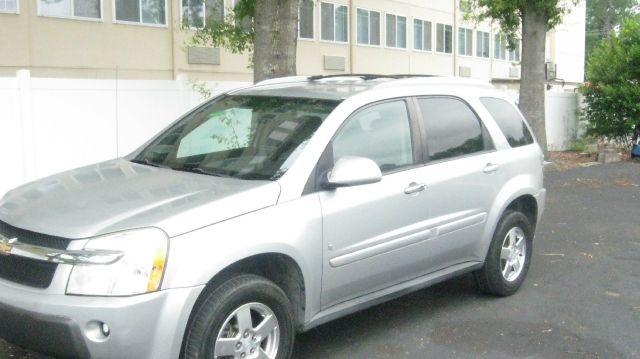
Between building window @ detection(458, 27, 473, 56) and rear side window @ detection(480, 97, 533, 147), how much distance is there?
29840mm

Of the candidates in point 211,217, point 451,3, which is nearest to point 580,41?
point 451,3

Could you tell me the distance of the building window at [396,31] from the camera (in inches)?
1197

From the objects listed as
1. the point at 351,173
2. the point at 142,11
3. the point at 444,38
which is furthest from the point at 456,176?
the point at 444,38

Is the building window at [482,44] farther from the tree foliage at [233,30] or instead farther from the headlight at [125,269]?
the headlight at [125,269]

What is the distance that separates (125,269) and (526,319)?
10.5ft

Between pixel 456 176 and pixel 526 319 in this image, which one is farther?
pixel 526 319

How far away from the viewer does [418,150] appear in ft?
16.8

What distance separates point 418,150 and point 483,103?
3.80 ft

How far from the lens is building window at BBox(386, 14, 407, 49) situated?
30.4 m

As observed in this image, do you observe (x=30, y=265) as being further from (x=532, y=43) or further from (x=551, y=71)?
(x=551, y=71)

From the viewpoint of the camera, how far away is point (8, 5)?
18.2 m

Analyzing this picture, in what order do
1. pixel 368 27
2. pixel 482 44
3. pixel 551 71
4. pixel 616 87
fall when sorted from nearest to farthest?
pixel 616 87 < pixel 368 27 < pixel 482 44 < pixel 551 71

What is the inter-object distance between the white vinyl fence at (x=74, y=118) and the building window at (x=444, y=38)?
23.5 meters

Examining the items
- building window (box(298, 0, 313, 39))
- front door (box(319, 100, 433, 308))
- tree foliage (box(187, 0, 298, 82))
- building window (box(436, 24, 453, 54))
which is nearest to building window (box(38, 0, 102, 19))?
building window (box(298, 0, 313, 39))
